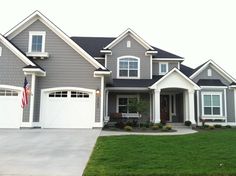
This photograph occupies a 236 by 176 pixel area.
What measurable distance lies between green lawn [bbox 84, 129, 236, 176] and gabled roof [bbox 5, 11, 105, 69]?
8.34m

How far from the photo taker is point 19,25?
1881 centimetres

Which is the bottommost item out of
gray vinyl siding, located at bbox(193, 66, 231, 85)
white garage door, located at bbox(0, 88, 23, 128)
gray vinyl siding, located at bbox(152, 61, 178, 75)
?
white garage door, located at bbox(0, 88, 23, 128)

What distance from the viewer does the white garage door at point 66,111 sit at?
18.1 m

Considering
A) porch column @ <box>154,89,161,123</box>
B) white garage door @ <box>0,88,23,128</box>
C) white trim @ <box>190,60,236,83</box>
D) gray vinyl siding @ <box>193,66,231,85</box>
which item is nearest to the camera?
white garage door @ <box>0,88,23,128</box>

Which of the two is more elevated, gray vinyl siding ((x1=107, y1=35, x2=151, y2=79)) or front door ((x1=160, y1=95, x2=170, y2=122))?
gray vinyl siding ((x1=107, y1=35, x2=151, y2=79))

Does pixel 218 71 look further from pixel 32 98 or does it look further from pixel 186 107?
pixel 32 98

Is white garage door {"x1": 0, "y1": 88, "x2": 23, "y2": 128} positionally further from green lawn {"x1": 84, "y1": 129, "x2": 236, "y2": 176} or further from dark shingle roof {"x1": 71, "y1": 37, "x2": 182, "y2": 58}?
dark shingle roof {"x1": 71, "y1": 37, "x2": 182, "y2": 58}

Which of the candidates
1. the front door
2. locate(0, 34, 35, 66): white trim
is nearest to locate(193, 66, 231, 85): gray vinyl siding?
the front door

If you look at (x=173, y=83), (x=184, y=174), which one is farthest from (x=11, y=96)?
(x=184, y=174)

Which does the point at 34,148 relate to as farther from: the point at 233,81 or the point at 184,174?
the point at 233,81

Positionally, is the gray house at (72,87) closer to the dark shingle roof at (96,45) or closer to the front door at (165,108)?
the front door at (165,108)

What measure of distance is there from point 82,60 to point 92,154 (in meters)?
10.1

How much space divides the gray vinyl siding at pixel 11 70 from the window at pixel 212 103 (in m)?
13.9

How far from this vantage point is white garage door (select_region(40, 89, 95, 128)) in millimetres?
18078
